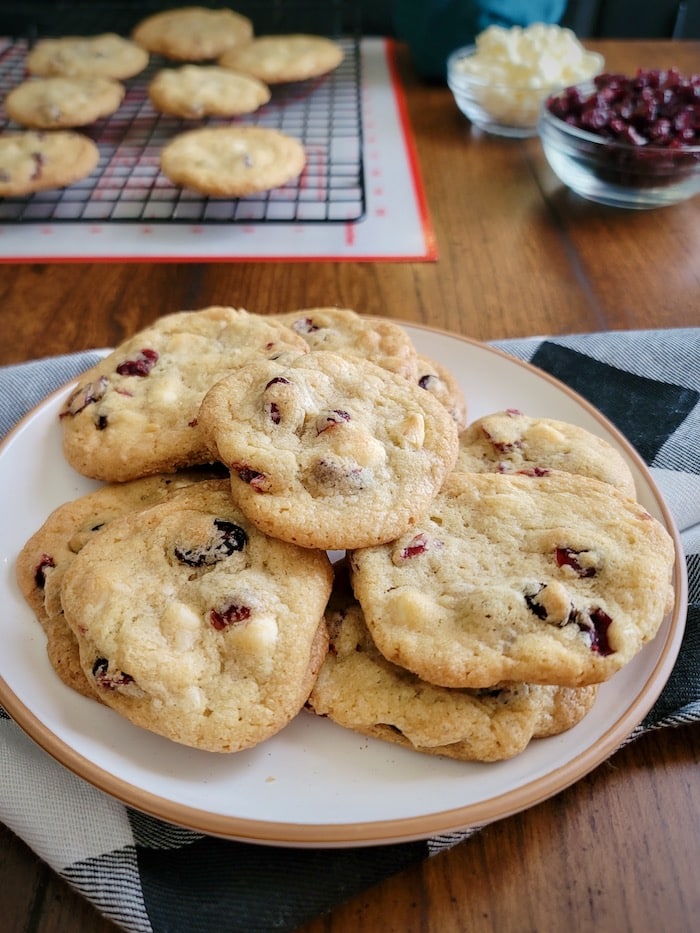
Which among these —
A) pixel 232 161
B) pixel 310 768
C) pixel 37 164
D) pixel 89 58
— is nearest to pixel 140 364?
pixel 310 768

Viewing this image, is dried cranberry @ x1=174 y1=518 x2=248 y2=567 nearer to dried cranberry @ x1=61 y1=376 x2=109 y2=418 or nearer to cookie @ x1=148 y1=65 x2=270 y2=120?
dried cranberry @ x1=61 y1=376 x2=109 y2=418

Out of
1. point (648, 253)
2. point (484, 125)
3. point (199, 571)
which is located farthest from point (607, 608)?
point (484, 125)

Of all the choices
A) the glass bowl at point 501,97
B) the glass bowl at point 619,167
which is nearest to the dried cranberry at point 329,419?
the glass bowl at point 619,167

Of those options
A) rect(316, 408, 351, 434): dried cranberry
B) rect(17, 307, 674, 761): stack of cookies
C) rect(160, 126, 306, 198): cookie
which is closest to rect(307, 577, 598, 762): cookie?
rect(17, 307, 674, 761): stack of cookies

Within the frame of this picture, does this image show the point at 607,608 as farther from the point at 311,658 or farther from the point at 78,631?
the point at 78,631

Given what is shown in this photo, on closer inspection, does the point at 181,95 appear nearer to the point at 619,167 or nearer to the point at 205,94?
the point at 205,94

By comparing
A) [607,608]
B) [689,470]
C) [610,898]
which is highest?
[607,608]
